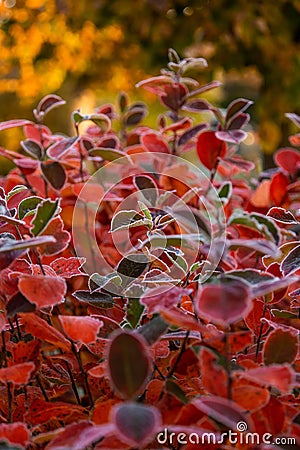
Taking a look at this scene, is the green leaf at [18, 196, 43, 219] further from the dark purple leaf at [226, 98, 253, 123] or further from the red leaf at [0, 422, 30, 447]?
the dark purple leaf at [226, 98, 253, 123]

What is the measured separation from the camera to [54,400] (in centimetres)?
67

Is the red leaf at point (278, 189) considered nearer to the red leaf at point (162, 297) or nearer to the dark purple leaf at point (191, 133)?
the dark purple leaf at point (191, 133)

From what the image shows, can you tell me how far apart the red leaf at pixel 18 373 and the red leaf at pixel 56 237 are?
0.52 ft

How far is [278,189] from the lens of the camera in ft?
3.90

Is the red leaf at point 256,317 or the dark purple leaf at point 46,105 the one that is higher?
the dark purple leaf at point 46,105

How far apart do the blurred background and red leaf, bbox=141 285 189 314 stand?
2032 mm

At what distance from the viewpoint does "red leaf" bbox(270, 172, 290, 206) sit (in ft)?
3.88

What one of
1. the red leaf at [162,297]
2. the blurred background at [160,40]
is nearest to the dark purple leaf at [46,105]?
the red leaf at [162,297]

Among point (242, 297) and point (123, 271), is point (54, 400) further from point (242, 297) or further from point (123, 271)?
point (242, 297)

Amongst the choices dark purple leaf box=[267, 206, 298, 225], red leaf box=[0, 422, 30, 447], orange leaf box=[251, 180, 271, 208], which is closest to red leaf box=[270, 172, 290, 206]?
orange leaf box=[251, 180, 271, 208]

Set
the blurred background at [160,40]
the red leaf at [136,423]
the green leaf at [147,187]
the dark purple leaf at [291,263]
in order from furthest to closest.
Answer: the blurred background at [160,40]
the green leaf at [147,187]
the dark purple leaf at [291,263]
the red leaf at [136,423]

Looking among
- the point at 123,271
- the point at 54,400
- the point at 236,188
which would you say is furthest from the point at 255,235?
the point at 54,400

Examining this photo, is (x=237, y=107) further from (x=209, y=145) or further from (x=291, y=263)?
(x=291, y=263)

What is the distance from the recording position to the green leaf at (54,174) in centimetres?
106
